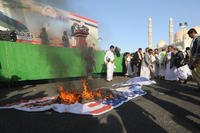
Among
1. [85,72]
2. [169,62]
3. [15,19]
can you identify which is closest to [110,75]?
[85,72]

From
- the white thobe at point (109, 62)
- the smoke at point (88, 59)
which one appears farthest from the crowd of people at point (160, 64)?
the smoke at point (88, 59)

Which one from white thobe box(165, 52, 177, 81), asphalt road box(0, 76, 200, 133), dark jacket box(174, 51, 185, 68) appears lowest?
asphalt road box(0, 76, 200, 133)

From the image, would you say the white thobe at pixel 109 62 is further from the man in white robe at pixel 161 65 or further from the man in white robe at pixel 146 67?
the man in white robe at pixel 161 65

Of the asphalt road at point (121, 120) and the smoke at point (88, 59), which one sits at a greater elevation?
the smoke at point (88, 59)

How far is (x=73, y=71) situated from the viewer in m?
17.5

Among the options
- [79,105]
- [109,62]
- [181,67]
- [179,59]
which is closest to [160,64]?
[109,62]

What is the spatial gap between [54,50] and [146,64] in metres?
5.61

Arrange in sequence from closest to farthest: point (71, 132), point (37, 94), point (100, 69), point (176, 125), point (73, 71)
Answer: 1. point (71, 132)
2. point (176, 125)
3. point (37, 94)
4. point (73, 71)
5. point (100, 69)

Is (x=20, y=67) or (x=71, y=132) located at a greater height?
(x=20, y=67)

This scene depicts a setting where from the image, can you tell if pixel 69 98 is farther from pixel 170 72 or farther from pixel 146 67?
pixel 170 72

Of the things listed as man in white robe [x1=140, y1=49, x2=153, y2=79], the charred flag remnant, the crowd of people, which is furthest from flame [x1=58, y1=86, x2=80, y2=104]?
man in white robe [x1=140, y1=49, x2=153, y2=79]

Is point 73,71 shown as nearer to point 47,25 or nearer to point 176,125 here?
point 47,25

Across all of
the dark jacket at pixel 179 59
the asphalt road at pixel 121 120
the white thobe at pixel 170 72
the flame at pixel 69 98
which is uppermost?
the dark jacket at pixel 179 59

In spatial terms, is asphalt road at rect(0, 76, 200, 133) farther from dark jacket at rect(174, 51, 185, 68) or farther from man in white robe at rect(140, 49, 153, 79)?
man in white robe at rect(140, 49, 153, 79)
